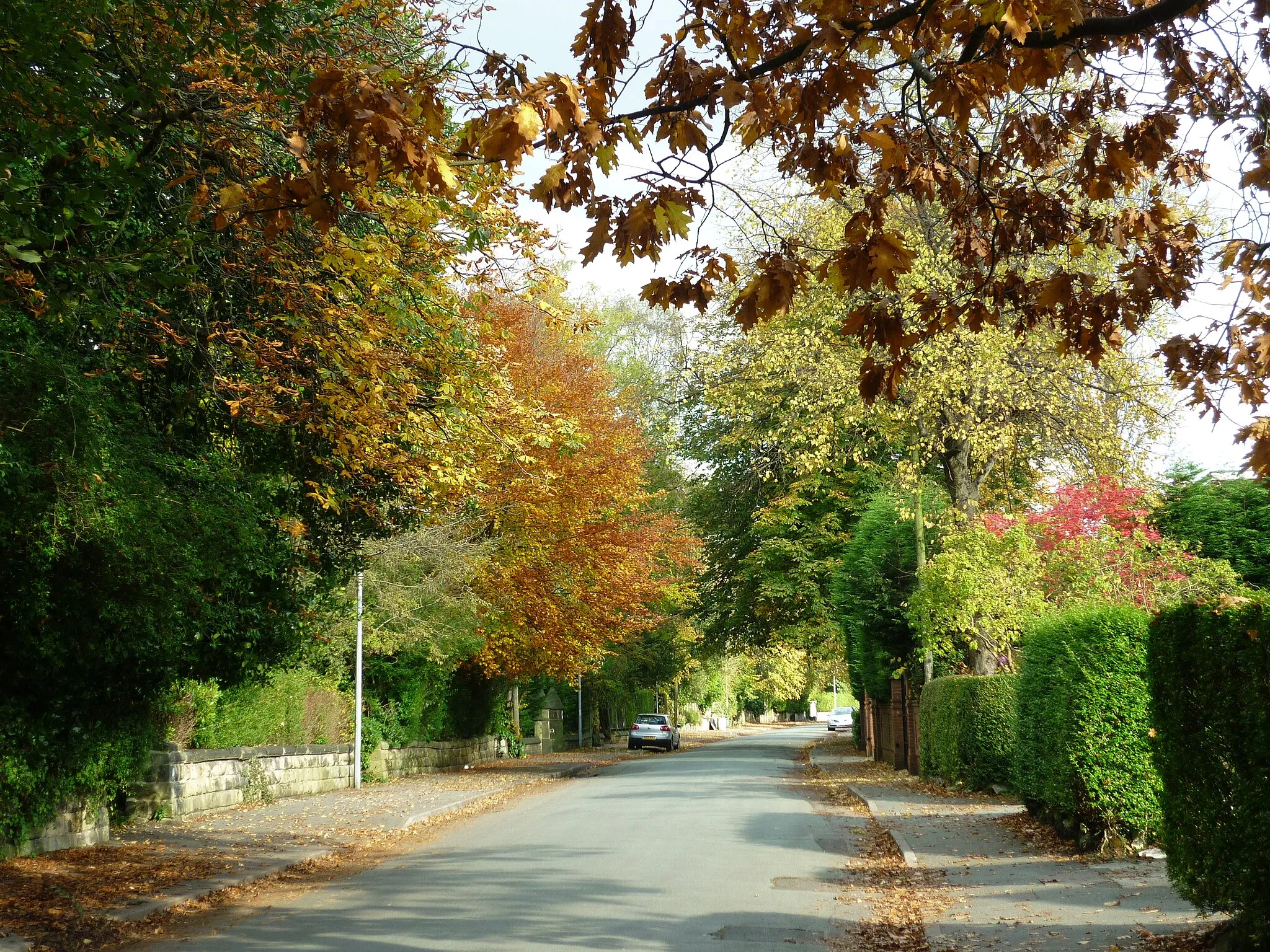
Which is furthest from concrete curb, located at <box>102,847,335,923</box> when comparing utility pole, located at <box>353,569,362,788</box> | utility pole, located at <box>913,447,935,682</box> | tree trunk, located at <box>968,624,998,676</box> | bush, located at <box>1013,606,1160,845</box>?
tree trunk, located at <box>968,624,998,676</box>

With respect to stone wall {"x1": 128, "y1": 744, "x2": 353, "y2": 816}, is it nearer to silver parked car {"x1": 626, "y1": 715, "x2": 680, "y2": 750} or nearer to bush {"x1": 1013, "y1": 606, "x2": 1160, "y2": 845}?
bush {"x1": 1013, "y1": 606, "x2": 1160, "y2": 845}

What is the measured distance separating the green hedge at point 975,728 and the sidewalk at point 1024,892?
279 cm

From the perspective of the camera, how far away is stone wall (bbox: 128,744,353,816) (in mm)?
15109

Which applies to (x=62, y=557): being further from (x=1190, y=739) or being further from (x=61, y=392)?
(x=1190, y=739)

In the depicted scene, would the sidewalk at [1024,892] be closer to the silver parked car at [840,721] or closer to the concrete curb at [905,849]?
the concrete curb at [905,849]

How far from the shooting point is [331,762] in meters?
22.6

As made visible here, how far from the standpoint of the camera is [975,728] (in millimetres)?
19062

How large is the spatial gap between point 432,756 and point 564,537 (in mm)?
7286

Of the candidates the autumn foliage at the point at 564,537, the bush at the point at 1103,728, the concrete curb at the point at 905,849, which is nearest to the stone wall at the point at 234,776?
the autumn foliage at the point at 564,537

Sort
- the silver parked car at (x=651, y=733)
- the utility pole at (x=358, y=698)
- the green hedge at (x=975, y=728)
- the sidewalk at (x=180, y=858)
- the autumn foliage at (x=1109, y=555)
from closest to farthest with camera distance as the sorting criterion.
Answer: the sidewalk at (x=180, y=858)
the autumn foliage at (x=1109, y=555)
the green hedge at (x=975, y=728)
the utility pole at (x=358, y=698)
the silver parked car at (x=651, y=733)

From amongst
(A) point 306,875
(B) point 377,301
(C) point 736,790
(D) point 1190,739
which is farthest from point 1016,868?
(C) point 736,790

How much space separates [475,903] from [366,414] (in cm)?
452

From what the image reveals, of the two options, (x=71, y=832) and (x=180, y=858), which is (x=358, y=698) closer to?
(x=71, y=832)

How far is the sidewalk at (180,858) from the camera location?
8.34 metres
